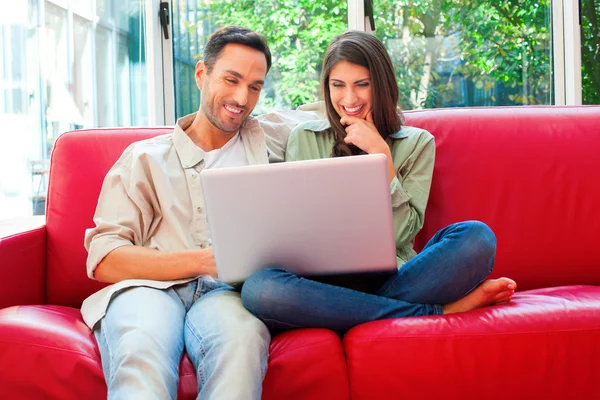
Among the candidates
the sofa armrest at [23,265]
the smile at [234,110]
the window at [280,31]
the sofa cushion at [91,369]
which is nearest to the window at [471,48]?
the window at [280,31]

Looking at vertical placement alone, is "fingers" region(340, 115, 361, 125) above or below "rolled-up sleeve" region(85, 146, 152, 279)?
above

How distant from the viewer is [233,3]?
312 centimetres

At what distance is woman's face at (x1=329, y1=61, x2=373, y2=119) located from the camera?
1.88m

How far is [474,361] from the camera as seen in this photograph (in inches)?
53.8

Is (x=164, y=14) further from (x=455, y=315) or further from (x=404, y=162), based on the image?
(x=455, y=315)

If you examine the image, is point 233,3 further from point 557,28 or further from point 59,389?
point 59,389

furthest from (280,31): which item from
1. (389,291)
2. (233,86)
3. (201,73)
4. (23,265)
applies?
(389,291)

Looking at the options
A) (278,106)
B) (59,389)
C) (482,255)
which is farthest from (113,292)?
(278,106)

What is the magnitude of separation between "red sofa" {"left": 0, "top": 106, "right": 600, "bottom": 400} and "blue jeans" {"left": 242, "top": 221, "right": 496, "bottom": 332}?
5 cm

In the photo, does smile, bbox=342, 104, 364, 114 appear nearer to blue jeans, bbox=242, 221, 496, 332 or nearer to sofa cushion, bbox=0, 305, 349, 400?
blue jeans, bbox=242, 221, 496, 332

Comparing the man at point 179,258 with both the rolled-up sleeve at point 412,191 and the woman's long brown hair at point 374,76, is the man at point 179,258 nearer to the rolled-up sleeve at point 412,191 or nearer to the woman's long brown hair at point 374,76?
the woman's long brown hair at point 374,76

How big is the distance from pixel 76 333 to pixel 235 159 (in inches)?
23.6

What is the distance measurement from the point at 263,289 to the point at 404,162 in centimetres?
62

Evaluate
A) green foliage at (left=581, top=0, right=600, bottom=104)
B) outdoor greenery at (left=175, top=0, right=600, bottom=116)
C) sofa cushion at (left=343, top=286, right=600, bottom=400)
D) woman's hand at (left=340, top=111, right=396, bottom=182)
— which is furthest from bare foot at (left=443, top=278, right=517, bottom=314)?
green foliage at (left=581, top=0, right=600, bottom=104)
